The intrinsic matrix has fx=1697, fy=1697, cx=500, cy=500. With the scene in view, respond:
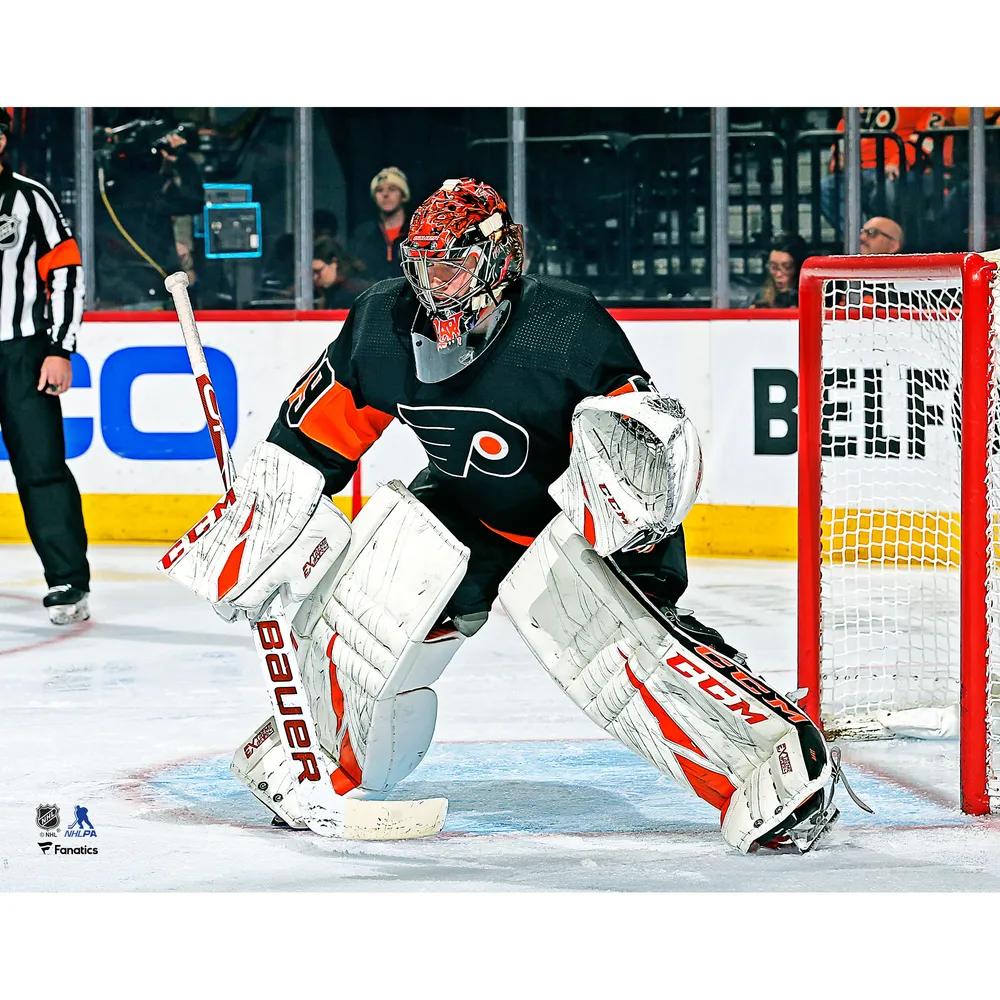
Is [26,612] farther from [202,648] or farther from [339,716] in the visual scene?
[339,716]

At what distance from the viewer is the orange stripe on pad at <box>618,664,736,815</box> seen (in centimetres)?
269

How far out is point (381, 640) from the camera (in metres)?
2.75

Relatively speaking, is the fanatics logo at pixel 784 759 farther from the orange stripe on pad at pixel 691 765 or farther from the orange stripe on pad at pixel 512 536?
the orange stripe on pad at pixel 512 536

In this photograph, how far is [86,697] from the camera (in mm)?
4078

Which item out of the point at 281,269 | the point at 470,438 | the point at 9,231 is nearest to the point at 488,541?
A: the point at 470,438

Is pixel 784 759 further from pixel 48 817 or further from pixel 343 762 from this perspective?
pixel 48 817

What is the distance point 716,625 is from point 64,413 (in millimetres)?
3087

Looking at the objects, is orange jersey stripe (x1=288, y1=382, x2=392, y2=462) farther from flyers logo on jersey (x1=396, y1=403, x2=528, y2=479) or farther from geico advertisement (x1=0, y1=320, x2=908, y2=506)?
geico advertisement (x1=0, y1=320, x2=908, y2=506)

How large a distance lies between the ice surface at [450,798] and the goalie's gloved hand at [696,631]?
315 millimetres

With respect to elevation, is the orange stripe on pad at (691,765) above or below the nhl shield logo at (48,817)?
above

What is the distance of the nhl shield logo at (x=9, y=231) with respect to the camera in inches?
216

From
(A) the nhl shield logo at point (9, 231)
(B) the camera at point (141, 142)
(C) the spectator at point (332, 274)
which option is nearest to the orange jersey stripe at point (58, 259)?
(A) the nhl shield logo at point (9, 231)

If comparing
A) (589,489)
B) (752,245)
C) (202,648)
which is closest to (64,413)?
(202,648)

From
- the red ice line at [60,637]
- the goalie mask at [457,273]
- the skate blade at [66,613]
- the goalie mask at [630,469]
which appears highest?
the goalie mask at [457,273]
